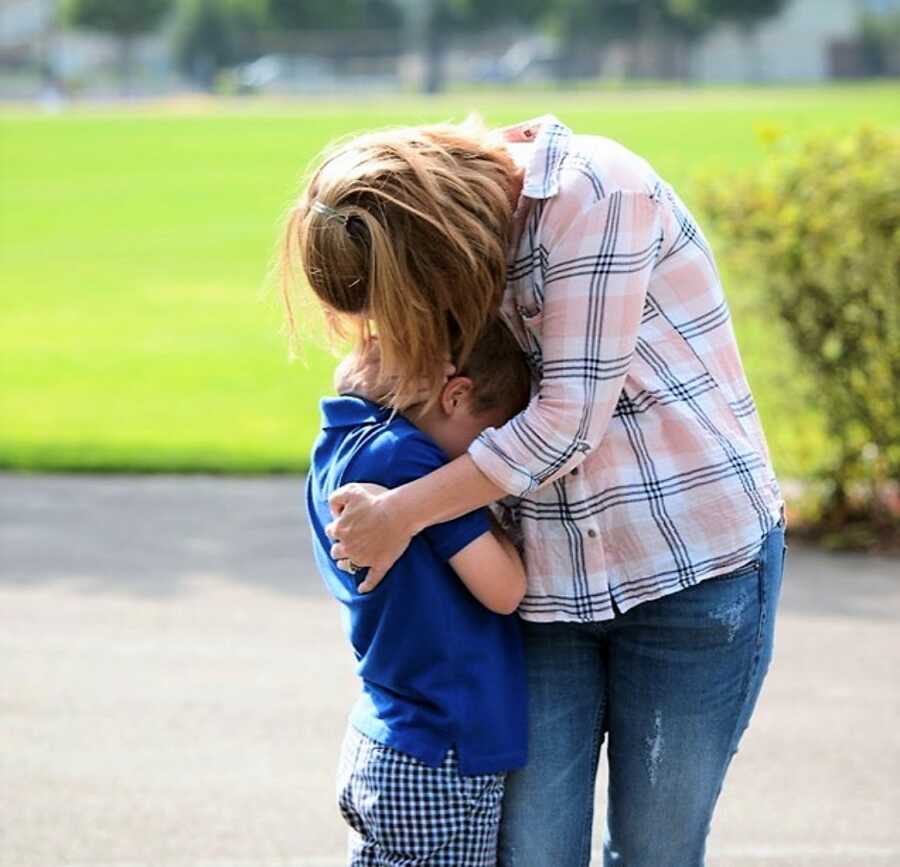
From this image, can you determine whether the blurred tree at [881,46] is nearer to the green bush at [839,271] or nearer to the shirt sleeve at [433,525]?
the green bush at [839,271]

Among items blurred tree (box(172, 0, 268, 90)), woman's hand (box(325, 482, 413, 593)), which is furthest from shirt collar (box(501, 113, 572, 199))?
blurred tree (box(172, 0, 268, 90))

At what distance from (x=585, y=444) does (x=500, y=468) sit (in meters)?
0.13

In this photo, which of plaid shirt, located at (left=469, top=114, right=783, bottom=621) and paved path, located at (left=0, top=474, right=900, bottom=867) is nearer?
plaid shirt, located at (left=469, top=114, right=783, bottom=621)

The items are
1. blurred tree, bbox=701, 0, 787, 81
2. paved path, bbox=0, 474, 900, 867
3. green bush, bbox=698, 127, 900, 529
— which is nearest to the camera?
paved path, bbox=0, 474, 900, 867

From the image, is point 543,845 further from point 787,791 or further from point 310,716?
point 310,716

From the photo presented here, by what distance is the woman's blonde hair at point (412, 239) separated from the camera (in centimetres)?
238

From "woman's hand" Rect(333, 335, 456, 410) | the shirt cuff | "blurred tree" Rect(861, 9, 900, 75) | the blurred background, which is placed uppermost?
"woman's hand" Rect(333, 335, 456, 410)

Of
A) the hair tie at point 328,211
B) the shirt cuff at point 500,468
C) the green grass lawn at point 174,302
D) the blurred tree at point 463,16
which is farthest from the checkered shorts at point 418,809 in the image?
the blurred tree at point 463,16

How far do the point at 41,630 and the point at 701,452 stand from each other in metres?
4.19

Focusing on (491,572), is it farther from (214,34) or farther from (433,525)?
(214,34)

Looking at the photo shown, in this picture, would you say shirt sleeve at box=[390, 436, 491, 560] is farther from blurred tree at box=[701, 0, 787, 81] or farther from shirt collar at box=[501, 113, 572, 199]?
blurred tree at box=[701, 0, 787, 81]

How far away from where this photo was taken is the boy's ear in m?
2.56

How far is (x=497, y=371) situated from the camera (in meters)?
2.59

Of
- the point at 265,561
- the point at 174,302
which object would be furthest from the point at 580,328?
the point at 174,302
